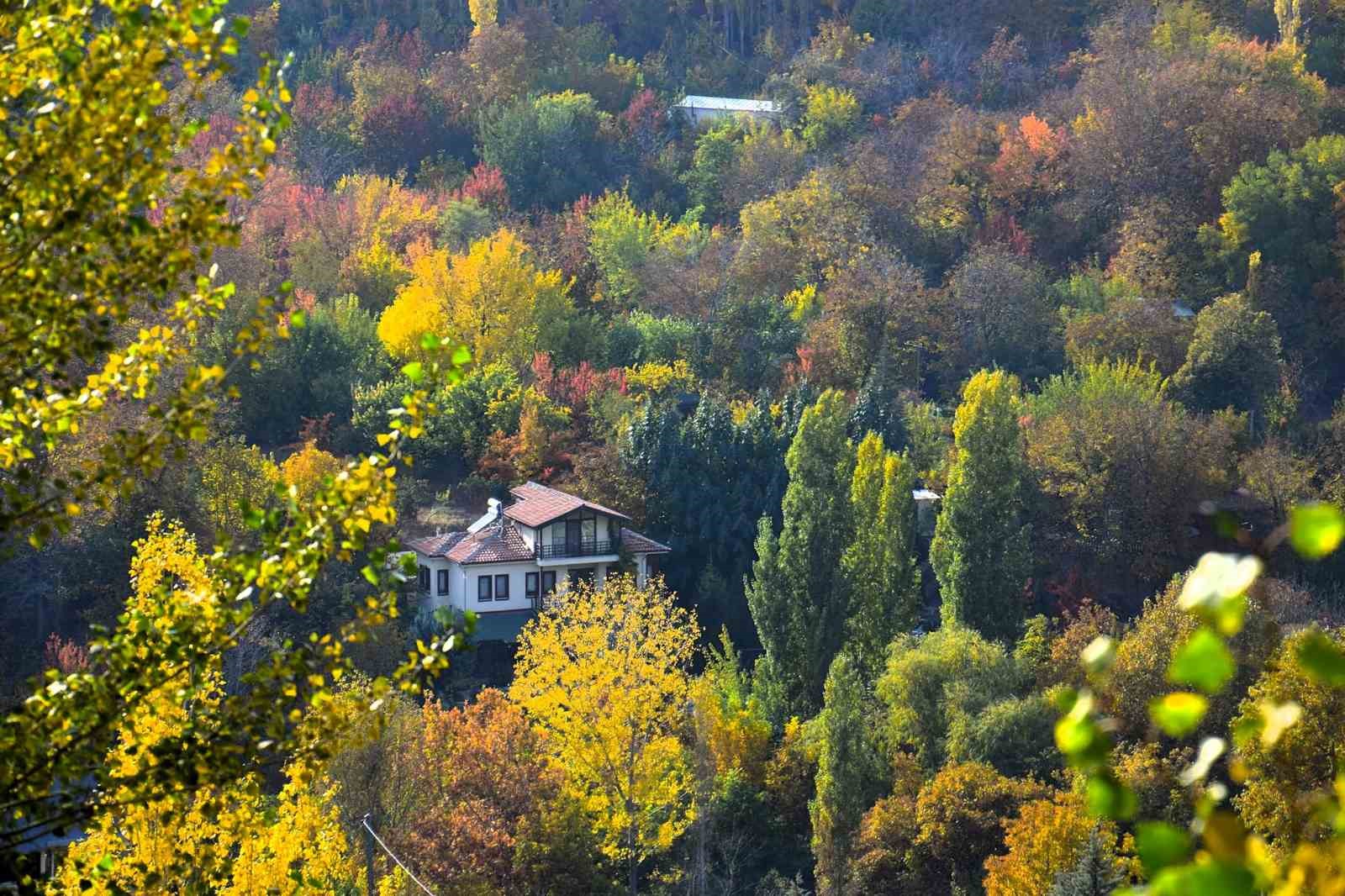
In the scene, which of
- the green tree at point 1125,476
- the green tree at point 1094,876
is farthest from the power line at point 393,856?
the green tree at point 1125,476

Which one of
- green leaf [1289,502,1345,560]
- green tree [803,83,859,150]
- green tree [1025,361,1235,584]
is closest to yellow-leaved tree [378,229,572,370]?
green tree [803,83,859,150]

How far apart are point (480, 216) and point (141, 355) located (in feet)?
140

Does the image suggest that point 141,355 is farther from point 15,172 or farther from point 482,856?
point 482,856

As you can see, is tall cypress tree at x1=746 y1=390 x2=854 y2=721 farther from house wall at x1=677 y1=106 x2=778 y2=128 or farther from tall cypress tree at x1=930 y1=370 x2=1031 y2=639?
house wall at x1=677 y1=106 x2=778 y2=128

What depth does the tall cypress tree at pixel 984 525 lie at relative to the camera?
29.3m

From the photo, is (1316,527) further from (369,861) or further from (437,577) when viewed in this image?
(437,577)

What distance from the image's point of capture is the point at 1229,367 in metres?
36.3

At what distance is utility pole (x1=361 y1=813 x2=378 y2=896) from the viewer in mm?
20312

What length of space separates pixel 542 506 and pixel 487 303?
955cm

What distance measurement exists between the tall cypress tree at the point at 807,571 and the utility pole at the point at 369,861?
363 inches

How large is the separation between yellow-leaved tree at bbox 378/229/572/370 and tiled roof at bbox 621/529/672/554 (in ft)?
26.2

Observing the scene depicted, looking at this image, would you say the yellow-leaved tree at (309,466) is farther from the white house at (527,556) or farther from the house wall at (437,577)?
the house wall at (437,577)

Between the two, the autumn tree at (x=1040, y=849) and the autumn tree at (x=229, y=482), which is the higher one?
the autumn tree at (x=1040, y=849)

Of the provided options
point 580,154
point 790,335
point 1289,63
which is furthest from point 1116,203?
point 580,154
